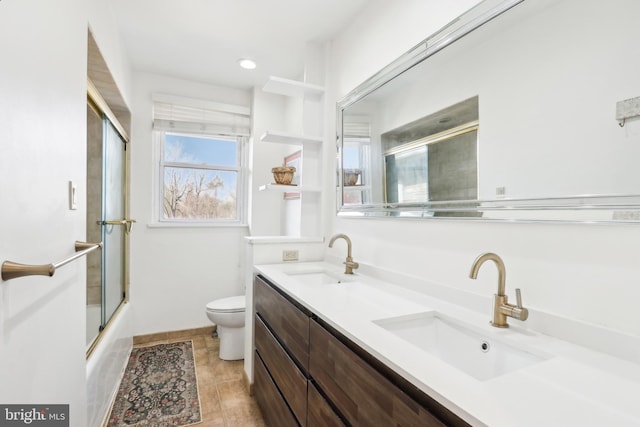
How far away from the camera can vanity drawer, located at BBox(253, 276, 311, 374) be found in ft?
4.06

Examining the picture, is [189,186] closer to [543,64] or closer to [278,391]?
[278,391]

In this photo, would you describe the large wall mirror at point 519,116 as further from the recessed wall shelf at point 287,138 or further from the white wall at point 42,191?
the white wall at point 42,191

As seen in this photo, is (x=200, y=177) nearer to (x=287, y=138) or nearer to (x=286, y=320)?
(x=287, y=138)

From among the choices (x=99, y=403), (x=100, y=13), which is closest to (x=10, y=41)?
(x=100, y=13)

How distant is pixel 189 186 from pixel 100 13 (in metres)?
1.69

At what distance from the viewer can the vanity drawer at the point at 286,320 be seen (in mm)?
1236

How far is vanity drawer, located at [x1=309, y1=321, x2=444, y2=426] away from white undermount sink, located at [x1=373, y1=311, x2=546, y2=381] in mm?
175

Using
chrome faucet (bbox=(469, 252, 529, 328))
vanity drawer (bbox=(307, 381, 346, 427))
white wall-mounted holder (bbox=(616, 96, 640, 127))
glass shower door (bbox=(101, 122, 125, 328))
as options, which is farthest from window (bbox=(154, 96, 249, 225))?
white wall-mounted holder (bbox=(616, 96, 640, 127))

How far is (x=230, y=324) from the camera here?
2.51 meters

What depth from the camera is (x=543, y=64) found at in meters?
0.98

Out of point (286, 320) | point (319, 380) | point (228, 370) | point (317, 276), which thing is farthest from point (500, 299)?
point (228, 370)

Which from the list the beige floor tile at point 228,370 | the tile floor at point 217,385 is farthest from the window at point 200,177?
the beige floor tile at point 228,370

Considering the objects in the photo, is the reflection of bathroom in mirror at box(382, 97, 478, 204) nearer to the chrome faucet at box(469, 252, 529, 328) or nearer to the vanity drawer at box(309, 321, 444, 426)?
the chrome faucet at box(469, 252, 529, 328)

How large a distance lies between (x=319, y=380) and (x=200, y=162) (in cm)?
263
